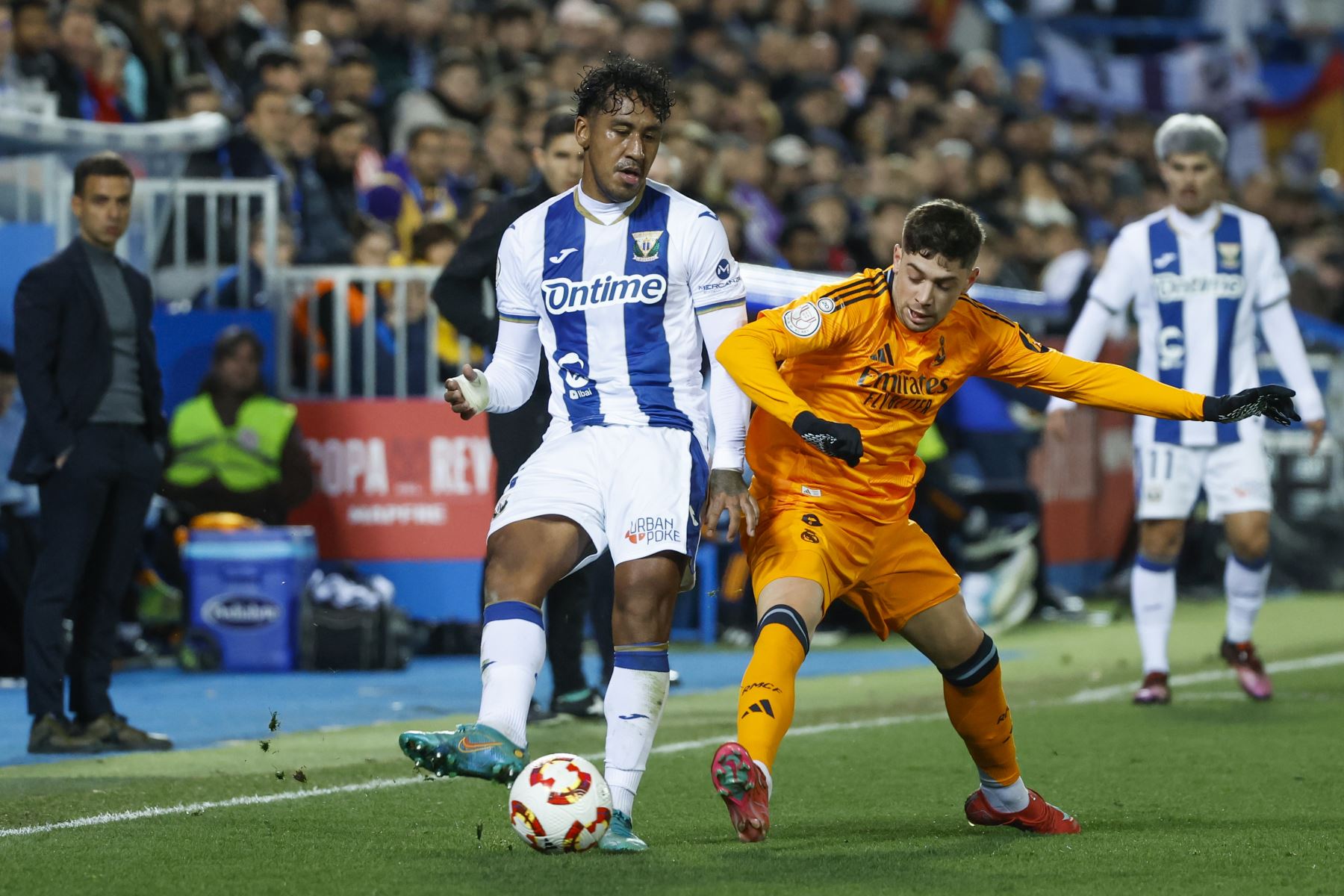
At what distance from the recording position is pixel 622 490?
5352 millimetres

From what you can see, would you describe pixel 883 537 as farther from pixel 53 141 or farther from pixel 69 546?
pixel 53 141

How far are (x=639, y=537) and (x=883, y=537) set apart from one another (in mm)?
810

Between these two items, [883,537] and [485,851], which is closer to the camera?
[485,851]

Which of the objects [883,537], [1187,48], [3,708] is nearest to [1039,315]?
[3,708]

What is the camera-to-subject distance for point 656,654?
5.31 metres

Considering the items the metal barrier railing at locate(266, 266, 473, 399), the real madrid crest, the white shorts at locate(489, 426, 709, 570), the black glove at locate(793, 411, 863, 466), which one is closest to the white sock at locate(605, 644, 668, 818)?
the white shorts at locate(489, 426, 709, 570)

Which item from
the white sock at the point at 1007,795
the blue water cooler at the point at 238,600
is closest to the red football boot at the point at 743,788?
the white sock at the point at 1007,795

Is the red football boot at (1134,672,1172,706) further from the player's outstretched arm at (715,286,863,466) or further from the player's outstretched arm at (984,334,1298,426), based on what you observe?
the player's outstretched arm at (715,286,863,466)

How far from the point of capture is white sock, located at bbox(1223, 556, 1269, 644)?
9242 mm

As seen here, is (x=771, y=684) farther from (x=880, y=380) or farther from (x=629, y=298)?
(x=629, y=298)

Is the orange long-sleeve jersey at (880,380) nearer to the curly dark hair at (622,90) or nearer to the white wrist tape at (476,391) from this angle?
the curly dark hair at (622,90)

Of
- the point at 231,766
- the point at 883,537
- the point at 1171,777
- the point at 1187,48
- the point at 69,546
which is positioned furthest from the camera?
the point at 1187,48

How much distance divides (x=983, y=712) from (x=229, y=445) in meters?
6.36

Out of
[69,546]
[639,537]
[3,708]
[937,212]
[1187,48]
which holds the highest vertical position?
[1187,48]
